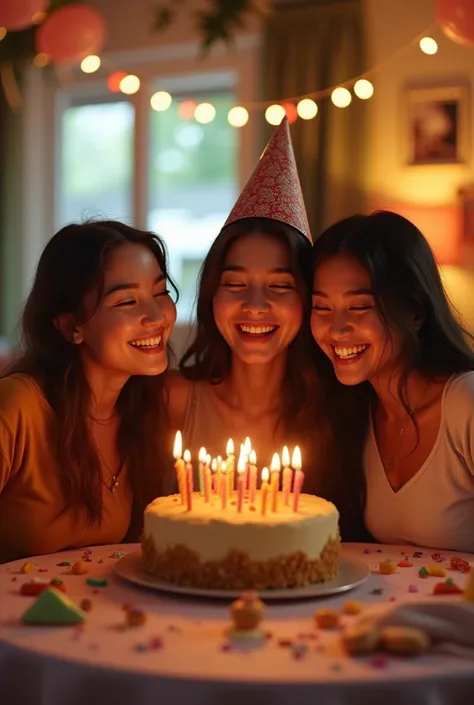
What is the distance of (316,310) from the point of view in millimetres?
2381

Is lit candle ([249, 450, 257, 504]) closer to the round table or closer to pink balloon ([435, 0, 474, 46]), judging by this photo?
the round table

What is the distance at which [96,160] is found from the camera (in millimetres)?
6934

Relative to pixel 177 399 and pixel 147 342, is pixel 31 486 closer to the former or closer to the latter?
pixel 147 342

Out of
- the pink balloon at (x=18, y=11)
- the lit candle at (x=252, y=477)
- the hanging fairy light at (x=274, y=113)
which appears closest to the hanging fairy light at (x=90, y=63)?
the pink balloon at (x=18, y=11)

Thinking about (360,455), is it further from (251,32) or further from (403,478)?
(251,32)

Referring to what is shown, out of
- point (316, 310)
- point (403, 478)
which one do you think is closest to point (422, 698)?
point (403, 478)

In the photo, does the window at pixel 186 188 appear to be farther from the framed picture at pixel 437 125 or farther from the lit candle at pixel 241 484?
the lit candle at pixel 241 484

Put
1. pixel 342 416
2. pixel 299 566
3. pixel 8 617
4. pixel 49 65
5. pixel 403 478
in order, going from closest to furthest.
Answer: pixel 8 617, pixel 299 566, pixel 403 478, pixel 342 416, pixel 49 65

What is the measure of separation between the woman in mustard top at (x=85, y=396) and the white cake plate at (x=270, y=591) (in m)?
0.42

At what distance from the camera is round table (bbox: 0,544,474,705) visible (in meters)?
1.26

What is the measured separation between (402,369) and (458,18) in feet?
6.10

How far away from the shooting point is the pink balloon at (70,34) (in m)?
4.25

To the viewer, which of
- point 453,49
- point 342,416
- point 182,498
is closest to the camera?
point 182,498

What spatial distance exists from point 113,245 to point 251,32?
392 centimetres
